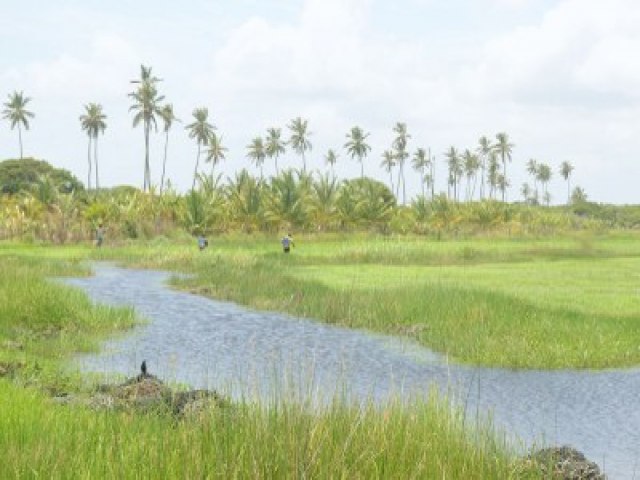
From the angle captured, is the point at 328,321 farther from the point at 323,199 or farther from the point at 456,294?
the point at 323,199

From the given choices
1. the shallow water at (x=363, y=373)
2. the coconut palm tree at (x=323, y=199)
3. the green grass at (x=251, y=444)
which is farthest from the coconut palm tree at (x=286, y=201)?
the green grass at (x=251, y=444)

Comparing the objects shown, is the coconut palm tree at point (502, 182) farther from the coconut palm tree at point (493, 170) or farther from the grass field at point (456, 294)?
the grass field at point (456, 294)

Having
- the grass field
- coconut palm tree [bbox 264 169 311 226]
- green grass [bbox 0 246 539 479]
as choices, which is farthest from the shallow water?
coconut palm tree [bbox 264 169 311 226]

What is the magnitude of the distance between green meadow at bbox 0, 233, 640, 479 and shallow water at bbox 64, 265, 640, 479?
656 millimetres

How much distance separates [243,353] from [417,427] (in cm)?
1258

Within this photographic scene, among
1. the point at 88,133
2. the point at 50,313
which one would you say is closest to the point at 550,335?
the point at 50,313

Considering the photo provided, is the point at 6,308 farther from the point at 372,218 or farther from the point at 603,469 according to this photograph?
the point at 372,218

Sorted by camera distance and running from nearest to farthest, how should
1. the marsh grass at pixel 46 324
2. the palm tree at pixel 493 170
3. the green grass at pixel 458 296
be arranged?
the marsh grass at pixel 46 324 < the green grass at pixel 458 296 < the palm tree at pixel 493 170

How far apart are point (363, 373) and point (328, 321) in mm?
7831

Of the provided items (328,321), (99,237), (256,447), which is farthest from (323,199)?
(256,447)

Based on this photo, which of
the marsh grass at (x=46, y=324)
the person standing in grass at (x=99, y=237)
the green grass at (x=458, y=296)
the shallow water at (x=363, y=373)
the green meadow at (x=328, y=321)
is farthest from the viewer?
the person standing in grass at (x=99, y=237)

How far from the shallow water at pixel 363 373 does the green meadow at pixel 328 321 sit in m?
0.66

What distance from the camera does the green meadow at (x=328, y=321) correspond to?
7.22 metres

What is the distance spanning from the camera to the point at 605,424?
1481 centimetres
